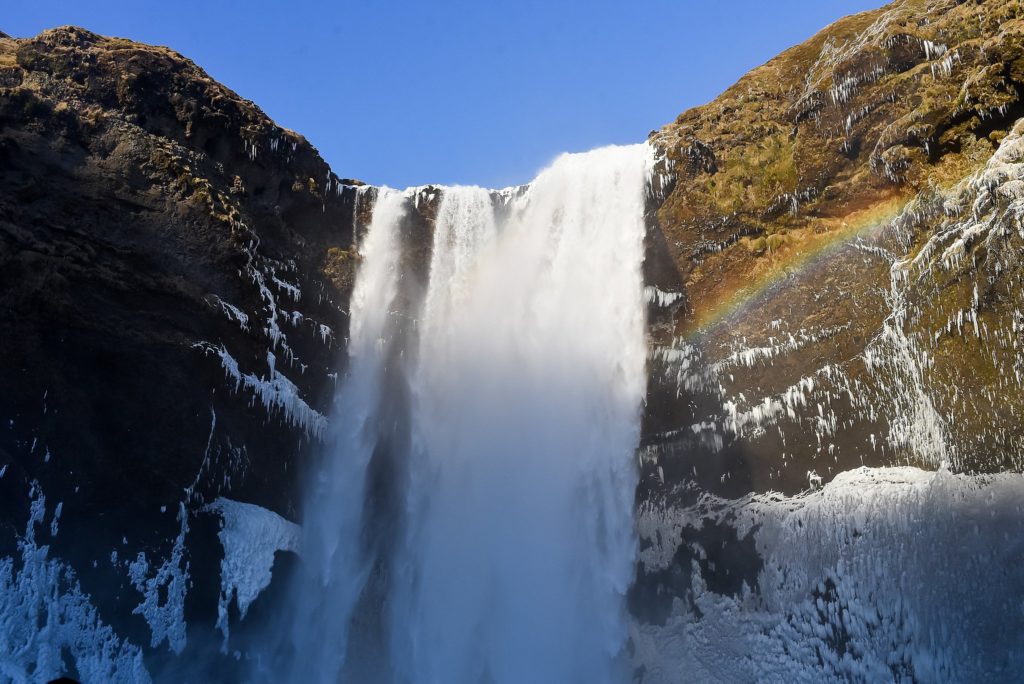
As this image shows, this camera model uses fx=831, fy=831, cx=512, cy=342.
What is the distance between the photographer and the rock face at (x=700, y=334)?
635 inches

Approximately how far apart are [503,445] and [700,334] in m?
5.82

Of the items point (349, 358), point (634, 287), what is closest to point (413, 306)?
point (349, 358)

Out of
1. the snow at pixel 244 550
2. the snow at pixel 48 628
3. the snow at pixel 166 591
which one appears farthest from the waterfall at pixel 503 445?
the snow at pixel 48 628

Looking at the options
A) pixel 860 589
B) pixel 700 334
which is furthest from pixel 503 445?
pixel 860 589

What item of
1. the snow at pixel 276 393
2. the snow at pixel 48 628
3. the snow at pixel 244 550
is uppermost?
the snow at pixel 276 393

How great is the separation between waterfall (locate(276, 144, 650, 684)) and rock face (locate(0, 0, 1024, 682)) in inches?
35.4

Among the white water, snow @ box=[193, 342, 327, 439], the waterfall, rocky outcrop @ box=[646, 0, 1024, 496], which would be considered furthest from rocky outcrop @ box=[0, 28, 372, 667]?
rocky outcrop @ box=[646, 0, 1024, 496]

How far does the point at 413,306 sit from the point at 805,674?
1311cm

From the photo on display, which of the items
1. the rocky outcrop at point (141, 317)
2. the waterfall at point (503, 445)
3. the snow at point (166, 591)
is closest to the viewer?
the rocky outcrop at point (141, 317)

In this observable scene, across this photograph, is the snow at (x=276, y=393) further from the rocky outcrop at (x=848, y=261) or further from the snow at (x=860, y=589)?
the snow at (x=860, y=589)

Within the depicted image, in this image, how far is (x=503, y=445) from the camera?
21828 millimetres

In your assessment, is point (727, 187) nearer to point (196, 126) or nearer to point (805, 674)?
point (805, 674)

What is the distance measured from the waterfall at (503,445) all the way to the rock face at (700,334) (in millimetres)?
900

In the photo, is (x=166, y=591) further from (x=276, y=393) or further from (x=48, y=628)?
(x=276, y=393)
